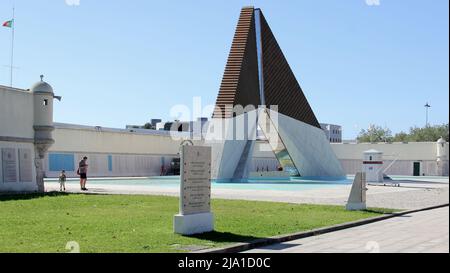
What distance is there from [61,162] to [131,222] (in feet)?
112

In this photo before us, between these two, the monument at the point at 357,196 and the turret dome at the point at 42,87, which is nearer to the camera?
the monument at the point at 357,196

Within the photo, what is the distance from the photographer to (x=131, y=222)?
1206cm

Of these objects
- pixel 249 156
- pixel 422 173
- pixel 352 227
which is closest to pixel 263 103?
pixel 249 156

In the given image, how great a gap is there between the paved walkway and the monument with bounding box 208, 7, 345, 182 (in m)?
20.1

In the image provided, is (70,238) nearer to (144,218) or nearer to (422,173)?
(144,218)

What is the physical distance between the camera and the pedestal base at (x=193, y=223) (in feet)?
35.0

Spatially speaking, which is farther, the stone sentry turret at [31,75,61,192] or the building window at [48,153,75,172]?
the building window at [48,153,75,172]

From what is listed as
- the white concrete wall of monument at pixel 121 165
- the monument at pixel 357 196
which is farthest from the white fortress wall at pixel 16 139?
the white concrete wall of monument at pixel 121 165

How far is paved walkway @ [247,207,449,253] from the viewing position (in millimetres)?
9391

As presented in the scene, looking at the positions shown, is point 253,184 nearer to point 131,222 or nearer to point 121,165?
point 121,165

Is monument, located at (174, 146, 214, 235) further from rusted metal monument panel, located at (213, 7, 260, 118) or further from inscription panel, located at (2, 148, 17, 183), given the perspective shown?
rusted metal monument panel, located at (213, 7, 260, 118)

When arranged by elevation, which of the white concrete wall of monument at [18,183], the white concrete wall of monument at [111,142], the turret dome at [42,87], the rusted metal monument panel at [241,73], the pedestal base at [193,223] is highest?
the rusted metal monument panel at [241,73]

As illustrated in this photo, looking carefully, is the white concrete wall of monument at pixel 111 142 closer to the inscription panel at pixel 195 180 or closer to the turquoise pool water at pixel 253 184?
the turquoise pool water at pixel 253 184

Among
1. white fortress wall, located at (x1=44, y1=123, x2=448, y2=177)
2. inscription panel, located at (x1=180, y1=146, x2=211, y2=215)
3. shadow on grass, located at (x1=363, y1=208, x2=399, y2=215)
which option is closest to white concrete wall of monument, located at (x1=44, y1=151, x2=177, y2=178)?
white fortress wall, located at (x1=44, y1=123, x2=448, y2=177)
